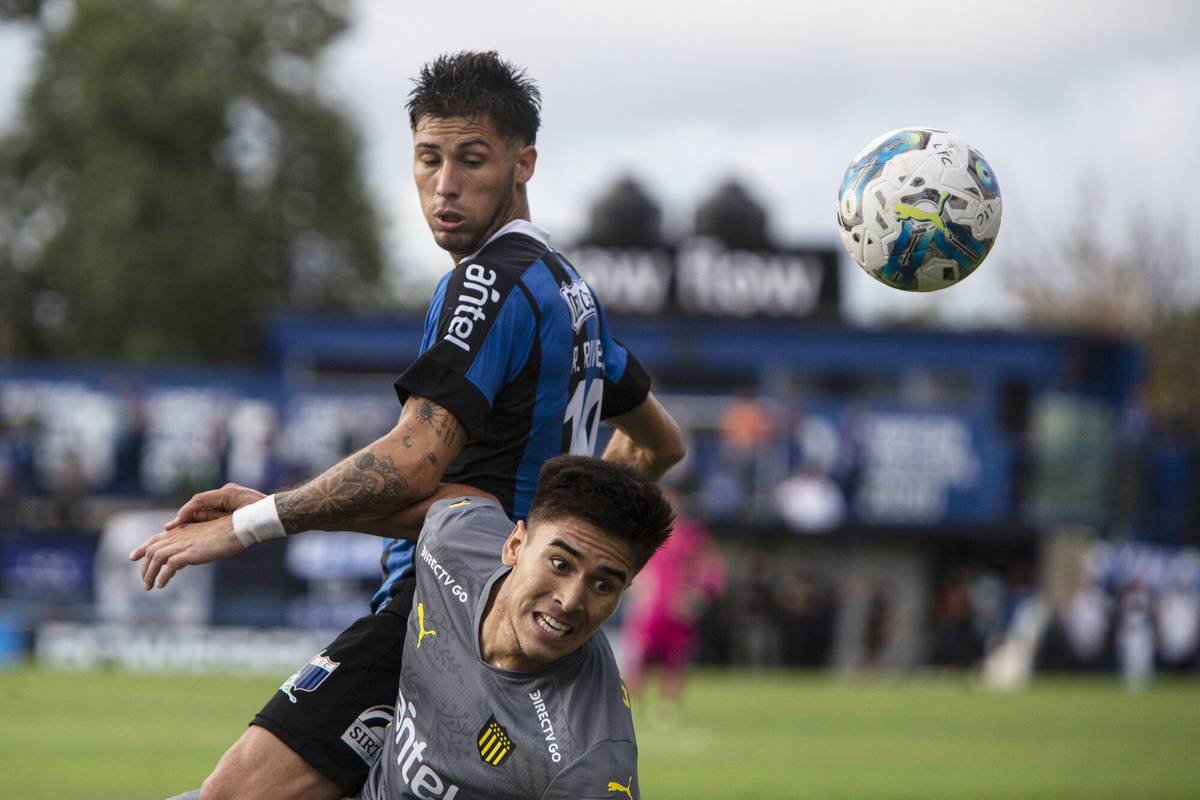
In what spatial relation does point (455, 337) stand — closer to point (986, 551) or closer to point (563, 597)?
point (563, 597)

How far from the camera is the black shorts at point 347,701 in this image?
537cm

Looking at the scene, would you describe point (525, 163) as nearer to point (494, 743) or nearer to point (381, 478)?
point (381, 478)

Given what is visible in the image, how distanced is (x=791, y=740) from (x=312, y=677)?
450 inches

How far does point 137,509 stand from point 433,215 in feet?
67.5

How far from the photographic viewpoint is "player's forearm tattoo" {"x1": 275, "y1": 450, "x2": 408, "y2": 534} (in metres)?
5.19

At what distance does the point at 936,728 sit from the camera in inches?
721

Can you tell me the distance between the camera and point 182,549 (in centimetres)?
512

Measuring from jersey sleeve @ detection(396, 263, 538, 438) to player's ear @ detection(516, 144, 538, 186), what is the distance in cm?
43

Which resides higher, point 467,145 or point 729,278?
point 467,145

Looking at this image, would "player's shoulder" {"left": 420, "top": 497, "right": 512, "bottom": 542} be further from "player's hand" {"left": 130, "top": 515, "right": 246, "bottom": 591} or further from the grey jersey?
"player's hand" {"left": 130, "top": 515, "right": 246, "bottom": 591}

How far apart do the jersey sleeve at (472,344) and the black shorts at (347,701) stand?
0.61 m

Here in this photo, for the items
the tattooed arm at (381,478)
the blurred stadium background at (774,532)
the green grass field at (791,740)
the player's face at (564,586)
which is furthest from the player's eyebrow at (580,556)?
the blurred stadium background at (774,532)

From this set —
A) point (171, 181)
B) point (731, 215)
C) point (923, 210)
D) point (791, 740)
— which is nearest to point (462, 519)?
point (923, 210)

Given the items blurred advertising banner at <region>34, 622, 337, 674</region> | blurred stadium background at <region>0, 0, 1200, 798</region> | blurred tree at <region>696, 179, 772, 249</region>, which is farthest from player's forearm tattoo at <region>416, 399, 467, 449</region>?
blurred tree at <region>696, 179, 772, 249</region>
